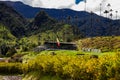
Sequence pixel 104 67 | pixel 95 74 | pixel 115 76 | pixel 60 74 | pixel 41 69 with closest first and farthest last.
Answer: pixel 115 76 < pixel 104 67 < pixel 95 74 < pixel 60 74 < pixel 41 69

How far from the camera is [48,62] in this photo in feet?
538

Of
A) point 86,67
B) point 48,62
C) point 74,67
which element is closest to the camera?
point 86,67

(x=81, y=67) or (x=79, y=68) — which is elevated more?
(x=81, y=67)

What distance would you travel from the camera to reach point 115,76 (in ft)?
287

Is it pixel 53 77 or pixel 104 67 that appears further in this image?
pixel 53 77

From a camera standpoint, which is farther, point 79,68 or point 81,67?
point 79,68

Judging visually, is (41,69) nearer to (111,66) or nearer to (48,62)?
(48,62)

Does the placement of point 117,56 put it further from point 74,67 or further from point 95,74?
point 74,67

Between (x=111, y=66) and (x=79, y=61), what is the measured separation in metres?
35.7

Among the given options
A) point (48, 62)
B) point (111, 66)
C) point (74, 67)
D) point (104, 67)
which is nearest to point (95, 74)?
point (104, 67)

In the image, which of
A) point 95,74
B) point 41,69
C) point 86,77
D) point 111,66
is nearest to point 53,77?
point 41,69

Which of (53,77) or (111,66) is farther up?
(111,66)

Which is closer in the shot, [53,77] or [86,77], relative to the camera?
[86,77]

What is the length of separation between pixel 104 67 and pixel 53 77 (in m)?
62.9
